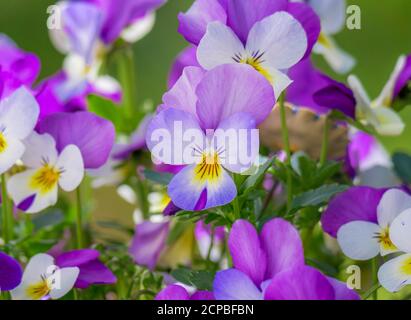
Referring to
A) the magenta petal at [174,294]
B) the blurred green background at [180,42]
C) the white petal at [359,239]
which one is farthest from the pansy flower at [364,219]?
the blurred green background at [180,42]

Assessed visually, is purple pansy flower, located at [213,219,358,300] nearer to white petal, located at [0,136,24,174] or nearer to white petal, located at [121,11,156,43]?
white petal, located at [0,136,24,174]

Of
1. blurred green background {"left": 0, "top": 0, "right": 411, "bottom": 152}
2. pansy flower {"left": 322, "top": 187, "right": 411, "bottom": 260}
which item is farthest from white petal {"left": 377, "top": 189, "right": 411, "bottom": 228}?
blurred green background {"left": 0, "top": 0, "right": 411, "bottom": 152}

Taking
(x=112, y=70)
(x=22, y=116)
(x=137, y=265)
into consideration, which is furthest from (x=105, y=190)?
(x=22, y=116)

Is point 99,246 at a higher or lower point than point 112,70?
higher

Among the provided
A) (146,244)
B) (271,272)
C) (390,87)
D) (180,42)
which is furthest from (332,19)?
(180,42)

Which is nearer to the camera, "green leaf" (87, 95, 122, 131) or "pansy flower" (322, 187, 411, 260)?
"pansy flower" (322, 187, 411, 260)
